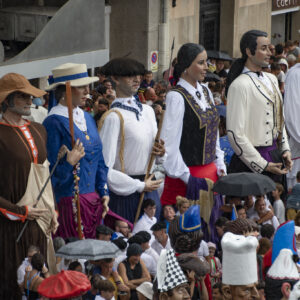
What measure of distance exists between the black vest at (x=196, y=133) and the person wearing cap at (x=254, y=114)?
0.55 meters

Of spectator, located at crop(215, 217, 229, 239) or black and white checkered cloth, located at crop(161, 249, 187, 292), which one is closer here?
black and white checkered cloth, located at crop(161, 249, 187, 292)

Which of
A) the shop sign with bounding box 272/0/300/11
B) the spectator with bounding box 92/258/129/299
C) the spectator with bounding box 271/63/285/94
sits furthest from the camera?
the shop sign with bounding box 272/0/300/11

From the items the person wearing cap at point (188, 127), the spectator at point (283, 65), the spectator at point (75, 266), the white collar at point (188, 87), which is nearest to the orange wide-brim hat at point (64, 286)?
the spectator at point (75, 266)

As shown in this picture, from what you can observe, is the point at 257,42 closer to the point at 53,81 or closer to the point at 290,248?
the point at 53,81

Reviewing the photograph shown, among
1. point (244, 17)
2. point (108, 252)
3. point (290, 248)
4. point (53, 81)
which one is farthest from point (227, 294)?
point (244, 17)

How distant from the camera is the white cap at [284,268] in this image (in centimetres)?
598

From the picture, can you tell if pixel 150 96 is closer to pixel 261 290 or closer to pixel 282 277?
pixel 261 290

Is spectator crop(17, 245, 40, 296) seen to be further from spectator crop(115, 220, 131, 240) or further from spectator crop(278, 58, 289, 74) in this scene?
spectator crop(278, 58, 289, 74)

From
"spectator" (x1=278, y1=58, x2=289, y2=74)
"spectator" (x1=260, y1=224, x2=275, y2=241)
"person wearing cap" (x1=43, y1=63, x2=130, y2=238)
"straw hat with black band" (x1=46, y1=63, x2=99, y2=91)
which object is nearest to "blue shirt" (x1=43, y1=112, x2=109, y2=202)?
"person wearing cap" (x1=43, y1=63, x2=130, y2=238)

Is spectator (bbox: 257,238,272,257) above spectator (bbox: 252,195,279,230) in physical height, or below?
above

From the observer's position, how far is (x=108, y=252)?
291 inches

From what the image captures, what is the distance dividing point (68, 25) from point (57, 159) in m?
7.20

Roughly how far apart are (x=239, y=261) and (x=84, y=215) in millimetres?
1948

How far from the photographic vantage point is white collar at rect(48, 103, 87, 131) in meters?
7.77
